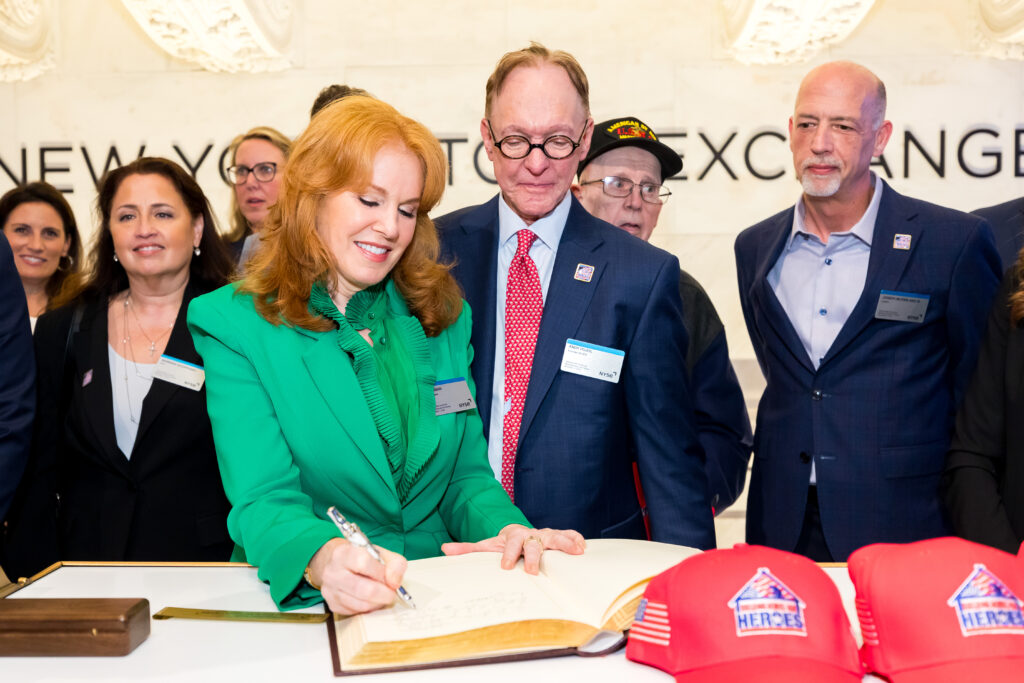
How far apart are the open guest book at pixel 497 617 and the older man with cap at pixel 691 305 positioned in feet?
4.10

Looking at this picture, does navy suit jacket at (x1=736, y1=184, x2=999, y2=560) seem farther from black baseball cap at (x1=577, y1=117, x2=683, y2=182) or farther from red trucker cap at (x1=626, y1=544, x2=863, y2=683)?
red trucker cap at (x1=626, y1=544, x2=863, y2=683)

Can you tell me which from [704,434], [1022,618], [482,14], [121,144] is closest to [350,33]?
[482,14]

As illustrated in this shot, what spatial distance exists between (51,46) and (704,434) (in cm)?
511

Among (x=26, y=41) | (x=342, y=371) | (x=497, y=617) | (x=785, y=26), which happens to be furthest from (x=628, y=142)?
(x=26, y=41)

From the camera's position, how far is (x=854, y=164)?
3033 mm

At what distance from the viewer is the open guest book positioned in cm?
130

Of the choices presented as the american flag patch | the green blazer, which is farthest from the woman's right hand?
the american flag patch

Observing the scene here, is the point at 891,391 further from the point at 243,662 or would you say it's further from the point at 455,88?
the point at 455,88

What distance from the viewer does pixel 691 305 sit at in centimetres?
308

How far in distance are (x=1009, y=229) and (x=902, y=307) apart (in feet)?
3.64

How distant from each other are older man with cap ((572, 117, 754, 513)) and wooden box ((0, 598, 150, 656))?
170cm

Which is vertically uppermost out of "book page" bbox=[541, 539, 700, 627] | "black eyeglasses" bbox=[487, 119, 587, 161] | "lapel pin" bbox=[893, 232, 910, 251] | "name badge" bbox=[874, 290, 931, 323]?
"black eyeglasses" bbox=[487, 119, 587, 161]

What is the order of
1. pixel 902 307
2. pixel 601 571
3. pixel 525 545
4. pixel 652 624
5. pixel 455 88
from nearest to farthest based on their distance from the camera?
pixel 652 624 < pixel 601 571 < pixel 525 545 < pixel 902 307 < pixel 455 88

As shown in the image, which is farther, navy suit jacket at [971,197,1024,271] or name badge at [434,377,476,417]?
navy suit jacket at [971,197,1024,271]
